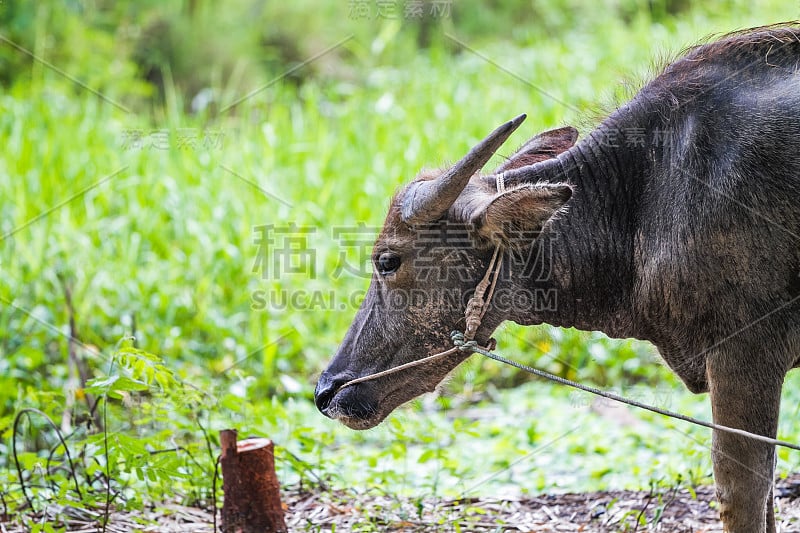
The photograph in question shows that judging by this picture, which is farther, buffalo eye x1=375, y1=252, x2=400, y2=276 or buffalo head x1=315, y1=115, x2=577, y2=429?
buffalo eye x1=375, y1=252, x2=400, y2=276

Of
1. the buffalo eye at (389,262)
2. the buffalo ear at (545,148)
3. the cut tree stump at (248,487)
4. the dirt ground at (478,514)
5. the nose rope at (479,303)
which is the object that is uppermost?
the buffalo ear at (545,148)

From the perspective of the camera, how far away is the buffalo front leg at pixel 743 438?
343cm

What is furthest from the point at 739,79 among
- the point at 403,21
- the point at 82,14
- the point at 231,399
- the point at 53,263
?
the point at 82,14

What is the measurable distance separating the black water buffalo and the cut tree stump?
0.46 m

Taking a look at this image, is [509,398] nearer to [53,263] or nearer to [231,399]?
[231,399]

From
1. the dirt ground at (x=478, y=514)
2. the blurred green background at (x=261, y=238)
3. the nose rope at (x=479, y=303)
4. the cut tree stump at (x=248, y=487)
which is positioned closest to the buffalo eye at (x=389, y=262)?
the nose rope at (x=479, y=303)

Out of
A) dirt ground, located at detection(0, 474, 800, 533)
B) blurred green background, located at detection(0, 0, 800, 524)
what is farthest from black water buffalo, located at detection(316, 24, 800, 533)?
dirt ground, located at detection(0, 474, 800, 533)

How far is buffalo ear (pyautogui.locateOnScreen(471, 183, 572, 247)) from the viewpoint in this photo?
3.52 meters

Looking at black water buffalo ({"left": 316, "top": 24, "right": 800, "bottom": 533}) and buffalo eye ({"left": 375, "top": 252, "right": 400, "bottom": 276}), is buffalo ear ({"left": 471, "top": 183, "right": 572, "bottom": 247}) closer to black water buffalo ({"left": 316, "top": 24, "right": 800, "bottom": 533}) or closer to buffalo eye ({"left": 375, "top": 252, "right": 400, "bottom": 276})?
black water buffalo ({"left": 316, "top": 24, "right": 800, "bottom": 533})

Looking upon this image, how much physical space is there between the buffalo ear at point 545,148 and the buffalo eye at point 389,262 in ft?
2.35

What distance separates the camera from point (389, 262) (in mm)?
3961

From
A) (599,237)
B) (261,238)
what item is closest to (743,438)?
(599,237)

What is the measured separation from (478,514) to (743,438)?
5.36 ft

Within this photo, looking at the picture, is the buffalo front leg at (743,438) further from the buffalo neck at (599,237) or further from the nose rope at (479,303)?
the nose rope at (479,303)
